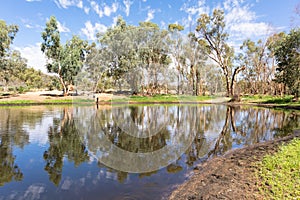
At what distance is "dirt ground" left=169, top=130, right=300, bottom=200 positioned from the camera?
15.0 feet

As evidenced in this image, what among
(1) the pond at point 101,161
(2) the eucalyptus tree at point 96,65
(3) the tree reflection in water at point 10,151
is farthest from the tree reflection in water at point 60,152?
(2) the eucalyptus tree at point 96,65

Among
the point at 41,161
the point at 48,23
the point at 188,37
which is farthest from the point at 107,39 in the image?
the point at 41,161

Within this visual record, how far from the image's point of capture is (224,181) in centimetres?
523

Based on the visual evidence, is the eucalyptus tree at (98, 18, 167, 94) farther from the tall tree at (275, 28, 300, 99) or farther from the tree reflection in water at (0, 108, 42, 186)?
the tree reflection in water at (0, 108, 42, 186)

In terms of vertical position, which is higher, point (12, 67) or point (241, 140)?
point (12, 67)

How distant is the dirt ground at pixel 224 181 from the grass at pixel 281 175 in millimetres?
206

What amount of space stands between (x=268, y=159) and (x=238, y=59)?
6019 cm

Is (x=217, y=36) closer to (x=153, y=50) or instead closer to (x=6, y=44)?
(x=153, y=50)

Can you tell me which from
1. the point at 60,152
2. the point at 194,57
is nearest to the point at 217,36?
the point at 194,57

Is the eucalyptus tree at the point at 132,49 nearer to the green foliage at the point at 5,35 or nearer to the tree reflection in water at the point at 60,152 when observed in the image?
the green foliage at the point at 5,35

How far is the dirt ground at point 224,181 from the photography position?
15.0 ft

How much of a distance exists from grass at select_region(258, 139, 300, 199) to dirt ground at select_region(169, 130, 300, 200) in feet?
0.68

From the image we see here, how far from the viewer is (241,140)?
34.7 ft

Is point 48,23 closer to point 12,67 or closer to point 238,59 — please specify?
point 12,67
